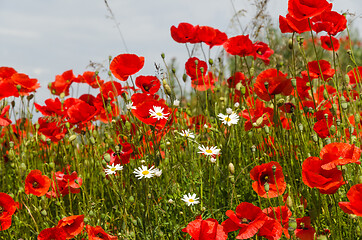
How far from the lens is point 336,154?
1468 mm

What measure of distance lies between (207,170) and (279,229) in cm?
87

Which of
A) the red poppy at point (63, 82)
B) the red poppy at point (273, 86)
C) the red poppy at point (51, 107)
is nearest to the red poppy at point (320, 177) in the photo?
the red poppy at point (273, 86)

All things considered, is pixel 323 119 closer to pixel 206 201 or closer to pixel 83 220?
pixel 206 201

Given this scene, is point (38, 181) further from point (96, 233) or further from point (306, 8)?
point (306, 8)

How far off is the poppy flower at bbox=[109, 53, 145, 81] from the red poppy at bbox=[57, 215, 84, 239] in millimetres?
760

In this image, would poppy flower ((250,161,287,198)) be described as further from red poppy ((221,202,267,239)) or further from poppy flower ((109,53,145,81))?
poppy flower ((109,53,145,81))

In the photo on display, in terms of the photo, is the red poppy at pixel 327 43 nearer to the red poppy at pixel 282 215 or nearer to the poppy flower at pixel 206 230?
the red poppy at pixel 282 215

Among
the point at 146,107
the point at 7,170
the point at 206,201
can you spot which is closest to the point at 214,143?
the point at 206,201

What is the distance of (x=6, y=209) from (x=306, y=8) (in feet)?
5.46

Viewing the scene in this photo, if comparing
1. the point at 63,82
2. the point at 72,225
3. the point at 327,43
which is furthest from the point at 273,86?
the point at 63,82

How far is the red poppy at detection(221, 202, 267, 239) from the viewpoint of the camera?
151 cm

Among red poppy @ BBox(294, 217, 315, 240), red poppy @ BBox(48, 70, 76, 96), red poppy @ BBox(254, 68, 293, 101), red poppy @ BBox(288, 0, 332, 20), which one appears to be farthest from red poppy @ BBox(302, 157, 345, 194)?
red poppy @ BBox(48, 70, 76, 96)

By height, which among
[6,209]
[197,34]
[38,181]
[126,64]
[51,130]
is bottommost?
[6,209]

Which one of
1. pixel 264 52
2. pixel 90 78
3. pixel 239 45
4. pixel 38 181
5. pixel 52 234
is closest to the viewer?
pixel 52 234
